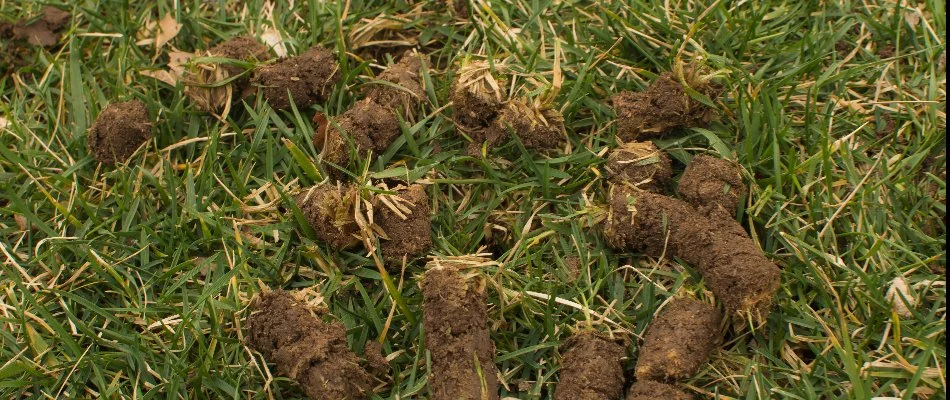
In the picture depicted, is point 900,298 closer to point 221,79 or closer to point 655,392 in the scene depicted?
point 655,392

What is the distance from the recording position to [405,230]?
2555 millimetres

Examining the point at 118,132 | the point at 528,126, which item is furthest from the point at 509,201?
the point at 118,132

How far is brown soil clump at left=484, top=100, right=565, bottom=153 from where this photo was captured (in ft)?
8.79

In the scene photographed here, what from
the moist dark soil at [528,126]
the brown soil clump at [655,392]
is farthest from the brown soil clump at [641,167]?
the brown soil clump at [655,392]

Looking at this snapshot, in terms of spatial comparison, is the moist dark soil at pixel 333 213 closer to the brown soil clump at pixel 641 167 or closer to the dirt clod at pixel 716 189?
the brown soil clump at pixel 641 167

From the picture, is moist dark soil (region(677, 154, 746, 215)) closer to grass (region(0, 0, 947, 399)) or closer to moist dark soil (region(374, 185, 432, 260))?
grass (region(0, 0, 947, 399))

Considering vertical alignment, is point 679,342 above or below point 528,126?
below

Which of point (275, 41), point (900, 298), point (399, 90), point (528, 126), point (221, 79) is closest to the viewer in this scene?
point (900, 298)

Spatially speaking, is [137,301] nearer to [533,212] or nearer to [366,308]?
[366,308]

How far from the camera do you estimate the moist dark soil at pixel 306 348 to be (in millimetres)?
2336

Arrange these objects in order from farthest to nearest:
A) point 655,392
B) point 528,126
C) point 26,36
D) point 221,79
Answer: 1. point 26,36
2. point 221,79
3. point 528,126
4. point 655,392

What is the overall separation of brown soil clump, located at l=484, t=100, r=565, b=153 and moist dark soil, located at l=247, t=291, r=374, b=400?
771 mm

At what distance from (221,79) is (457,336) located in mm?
1250

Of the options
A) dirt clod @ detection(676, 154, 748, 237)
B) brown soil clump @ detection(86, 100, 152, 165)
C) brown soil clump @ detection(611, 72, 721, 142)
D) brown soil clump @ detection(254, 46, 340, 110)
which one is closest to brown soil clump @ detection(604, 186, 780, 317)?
dirt clod @ detection(676, 154, 748, 237)
